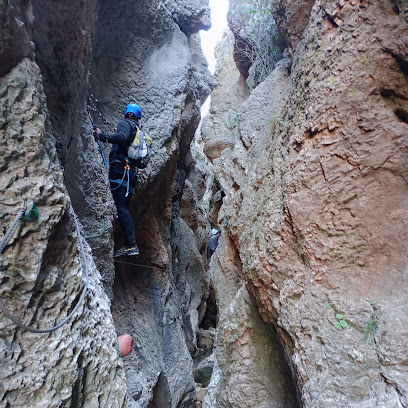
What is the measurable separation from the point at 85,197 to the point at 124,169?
872 millimetres

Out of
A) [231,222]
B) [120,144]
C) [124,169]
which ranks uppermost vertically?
[120,144]

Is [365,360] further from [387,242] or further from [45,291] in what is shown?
[45,291]

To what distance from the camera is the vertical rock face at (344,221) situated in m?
2.24

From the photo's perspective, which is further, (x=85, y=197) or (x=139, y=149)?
(x=139, y=149)

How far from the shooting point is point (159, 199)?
6207mm

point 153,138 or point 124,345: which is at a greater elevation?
point 153,138

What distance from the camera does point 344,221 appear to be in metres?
2.71

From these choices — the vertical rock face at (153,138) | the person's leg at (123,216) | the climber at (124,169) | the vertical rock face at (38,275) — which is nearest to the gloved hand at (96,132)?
the climber at (124,169)

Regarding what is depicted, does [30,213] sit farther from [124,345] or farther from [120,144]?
[120,144]

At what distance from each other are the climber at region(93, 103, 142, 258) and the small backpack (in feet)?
0.18

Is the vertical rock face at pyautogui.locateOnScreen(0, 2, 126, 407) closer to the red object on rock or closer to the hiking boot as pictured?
the red object on rock

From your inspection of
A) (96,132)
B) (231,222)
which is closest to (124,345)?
(96,132)

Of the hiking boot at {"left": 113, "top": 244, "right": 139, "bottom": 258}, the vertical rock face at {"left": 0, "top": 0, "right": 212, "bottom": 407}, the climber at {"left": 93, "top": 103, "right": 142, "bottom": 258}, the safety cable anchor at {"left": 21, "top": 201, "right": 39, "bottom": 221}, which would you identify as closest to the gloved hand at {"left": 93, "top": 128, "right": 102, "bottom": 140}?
the climber at {"left": 93, "top": 103, "right": 142, "bottom": 258}

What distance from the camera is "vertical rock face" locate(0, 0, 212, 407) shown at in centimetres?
175
